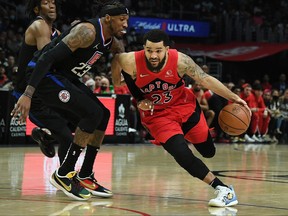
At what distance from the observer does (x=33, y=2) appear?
798cm

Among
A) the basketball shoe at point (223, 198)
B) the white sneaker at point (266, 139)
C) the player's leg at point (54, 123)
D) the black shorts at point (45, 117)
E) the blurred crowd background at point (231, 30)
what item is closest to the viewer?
the basketball shoe at point (223, 198)

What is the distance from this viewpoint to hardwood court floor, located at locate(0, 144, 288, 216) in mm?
6191

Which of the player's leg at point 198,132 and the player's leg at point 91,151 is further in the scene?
the player's leg at point 91,151

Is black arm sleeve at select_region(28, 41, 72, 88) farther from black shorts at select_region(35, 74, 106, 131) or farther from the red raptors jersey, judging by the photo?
the red raptors jersey

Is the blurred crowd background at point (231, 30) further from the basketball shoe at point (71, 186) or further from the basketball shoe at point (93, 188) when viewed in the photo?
the basketball shoe at point (71, 186)

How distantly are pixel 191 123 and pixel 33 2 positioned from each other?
235 centimetres

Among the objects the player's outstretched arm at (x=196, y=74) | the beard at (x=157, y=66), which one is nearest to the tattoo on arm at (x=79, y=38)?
the beard at (x=157, y=66)

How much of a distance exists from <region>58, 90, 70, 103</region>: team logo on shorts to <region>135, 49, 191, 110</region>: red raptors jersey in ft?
2.19

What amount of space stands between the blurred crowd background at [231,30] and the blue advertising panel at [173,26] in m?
0.36

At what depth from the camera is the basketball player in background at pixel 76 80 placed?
267 inches

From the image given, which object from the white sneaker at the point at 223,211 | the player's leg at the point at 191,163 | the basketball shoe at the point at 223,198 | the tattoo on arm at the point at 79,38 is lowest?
the white sneaker at the point at 223,211

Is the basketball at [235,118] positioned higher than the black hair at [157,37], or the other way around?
the black hair at [157,37]

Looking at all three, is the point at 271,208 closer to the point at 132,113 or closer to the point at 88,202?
the point at 88,202

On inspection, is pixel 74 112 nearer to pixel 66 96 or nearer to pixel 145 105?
pixel 66 96
